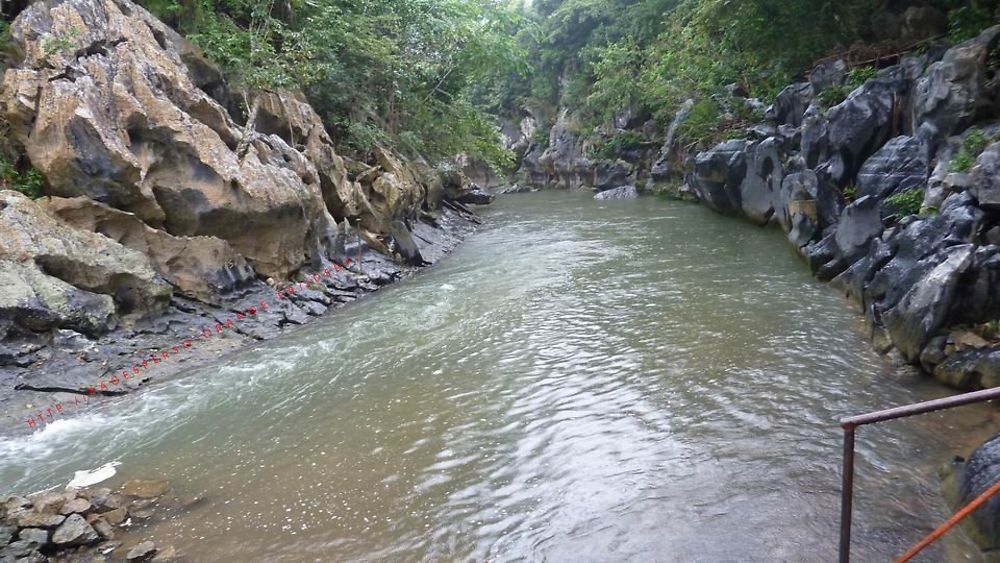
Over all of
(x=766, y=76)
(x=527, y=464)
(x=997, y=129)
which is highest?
(x=766, y=76)

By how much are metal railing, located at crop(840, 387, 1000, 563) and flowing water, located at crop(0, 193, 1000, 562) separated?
132cm

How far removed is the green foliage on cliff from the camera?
12750 millimetres

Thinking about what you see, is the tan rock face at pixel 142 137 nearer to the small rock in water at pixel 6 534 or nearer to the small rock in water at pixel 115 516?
the small rock in water at pixel 115 516

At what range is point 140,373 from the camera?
8156mm

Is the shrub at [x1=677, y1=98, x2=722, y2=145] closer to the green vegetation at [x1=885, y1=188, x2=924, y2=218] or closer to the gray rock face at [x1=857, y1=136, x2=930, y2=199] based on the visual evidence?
the gray rock face at [x1=857, y1=136, x2=930, y2=199]

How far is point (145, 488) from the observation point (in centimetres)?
544

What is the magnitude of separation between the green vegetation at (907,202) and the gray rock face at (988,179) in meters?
1.66

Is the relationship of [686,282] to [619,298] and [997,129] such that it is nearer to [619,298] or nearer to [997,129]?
[619,298]

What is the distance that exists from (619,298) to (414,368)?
3865 mm

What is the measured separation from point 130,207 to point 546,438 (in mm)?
7620

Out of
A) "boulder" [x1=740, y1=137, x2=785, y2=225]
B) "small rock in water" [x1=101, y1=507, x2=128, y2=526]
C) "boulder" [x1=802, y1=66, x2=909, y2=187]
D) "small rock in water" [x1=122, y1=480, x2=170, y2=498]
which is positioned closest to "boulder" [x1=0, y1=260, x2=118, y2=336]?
"small rock in water" [x1=122, y1=480, x2=170, y2=498]

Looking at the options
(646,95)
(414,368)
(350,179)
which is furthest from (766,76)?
(414,368)

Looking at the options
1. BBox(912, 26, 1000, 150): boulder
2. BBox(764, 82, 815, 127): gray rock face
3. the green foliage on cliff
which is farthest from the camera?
BBox(764, 82, 815, 127): gray rock face

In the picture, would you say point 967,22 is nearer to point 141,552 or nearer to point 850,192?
point 850,192
